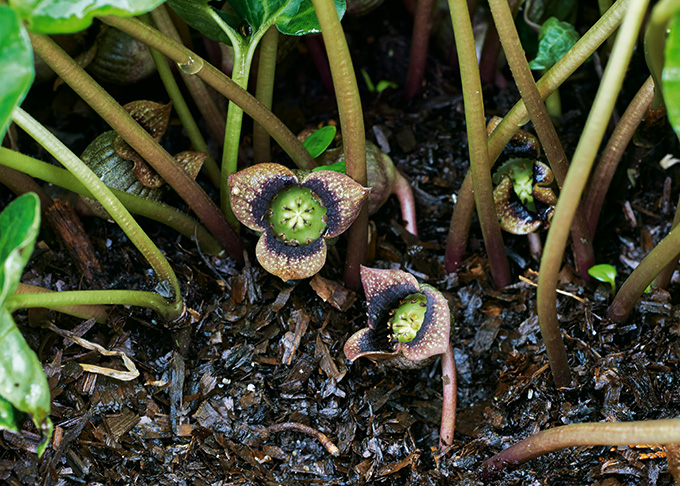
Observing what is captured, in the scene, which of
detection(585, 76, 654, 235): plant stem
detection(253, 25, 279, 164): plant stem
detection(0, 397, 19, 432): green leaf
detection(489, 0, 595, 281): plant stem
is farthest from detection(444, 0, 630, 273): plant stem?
detection(0, 397, 19, 432): green leaf

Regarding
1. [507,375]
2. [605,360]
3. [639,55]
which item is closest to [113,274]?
[507,375]

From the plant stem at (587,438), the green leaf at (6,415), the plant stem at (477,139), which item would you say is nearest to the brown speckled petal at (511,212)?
the plant stem at (477,139)

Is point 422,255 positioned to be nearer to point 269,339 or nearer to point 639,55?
point 269,339

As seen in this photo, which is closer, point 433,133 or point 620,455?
point 620,455

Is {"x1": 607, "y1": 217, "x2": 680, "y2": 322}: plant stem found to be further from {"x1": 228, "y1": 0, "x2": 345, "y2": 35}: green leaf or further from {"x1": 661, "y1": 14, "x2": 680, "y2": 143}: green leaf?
{"x1": 228, "y1": 0, "x2": 345, "y2": 35}: green leaf

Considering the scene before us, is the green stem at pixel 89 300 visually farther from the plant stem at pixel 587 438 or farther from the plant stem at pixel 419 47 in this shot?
the plant stem at pixel 419 47
